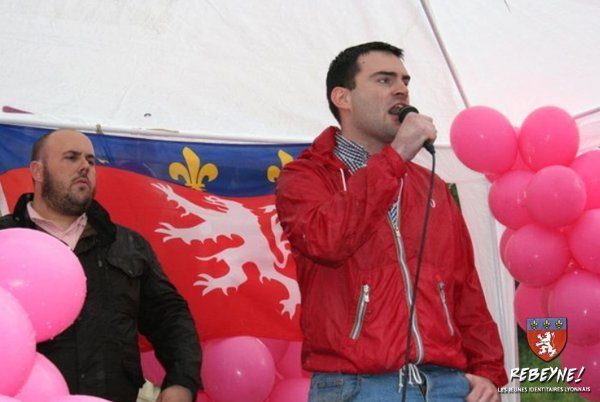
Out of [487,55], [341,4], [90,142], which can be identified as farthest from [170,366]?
[487,55]

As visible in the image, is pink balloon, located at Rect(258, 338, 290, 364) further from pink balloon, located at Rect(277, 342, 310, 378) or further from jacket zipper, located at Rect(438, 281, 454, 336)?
jacket zipper, located at Rect(438, 281, 454, 336)

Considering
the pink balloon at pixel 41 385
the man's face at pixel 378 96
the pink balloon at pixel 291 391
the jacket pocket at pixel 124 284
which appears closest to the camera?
the pink balloon at pixel 41 385

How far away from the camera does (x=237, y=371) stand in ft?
10.2

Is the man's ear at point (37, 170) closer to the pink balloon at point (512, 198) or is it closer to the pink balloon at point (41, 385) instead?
the pink balloon at point (41, 385)

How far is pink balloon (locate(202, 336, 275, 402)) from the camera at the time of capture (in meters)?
3.10

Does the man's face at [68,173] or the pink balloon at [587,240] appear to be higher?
the man's face at [68,173]

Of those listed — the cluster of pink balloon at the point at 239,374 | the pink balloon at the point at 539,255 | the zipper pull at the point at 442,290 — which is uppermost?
the pink balloon at the point at 539,255

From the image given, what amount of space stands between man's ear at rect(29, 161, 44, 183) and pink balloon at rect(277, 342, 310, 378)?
1.23 meters

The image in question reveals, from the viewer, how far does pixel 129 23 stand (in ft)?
10.3

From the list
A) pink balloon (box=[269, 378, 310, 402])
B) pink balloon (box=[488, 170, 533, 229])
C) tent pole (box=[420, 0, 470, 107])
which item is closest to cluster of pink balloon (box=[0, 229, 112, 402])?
pink balloon (box=[269, 378, 310, 402])

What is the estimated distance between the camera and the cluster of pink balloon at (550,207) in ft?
9.93

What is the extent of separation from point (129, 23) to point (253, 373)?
4.73ft

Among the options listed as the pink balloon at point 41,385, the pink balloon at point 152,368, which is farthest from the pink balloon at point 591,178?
the pink balloon at point 41,385

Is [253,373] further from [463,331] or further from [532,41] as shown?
[532,41]
